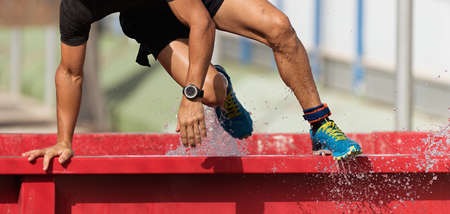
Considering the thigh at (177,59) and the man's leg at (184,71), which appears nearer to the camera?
the man's leg at (184,71)

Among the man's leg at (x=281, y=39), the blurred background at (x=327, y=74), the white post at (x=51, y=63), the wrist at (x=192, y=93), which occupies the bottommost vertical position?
the wrist at (x=192, y=93)

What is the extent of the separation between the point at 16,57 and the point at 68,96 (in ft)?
57.0

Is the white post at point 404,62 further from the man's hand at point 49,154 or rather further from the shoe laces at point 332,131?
the man's hand at point 49,154

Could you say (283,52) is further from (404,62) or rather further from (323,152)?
(404,62)

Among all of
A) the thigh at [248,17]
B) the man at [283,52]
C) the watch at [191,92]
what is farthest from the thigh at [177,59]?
the watch at [191,92]

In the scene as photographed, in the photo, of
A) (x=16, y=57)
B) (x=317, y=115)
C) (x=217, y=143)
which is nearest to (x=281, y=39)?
(x=317, y=115)

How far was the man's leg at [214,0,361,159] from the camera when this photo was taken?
3471 mm

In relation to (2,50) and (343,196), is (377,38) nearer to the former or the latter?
(343,196)

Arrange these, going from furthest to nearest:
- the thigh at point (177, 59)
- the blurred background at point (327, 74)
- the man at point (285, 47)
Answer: the blurred background at point (327, 74), the thigh at point (177, 59), the man at point (285, 47)

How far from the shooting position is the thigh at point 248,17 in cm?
349

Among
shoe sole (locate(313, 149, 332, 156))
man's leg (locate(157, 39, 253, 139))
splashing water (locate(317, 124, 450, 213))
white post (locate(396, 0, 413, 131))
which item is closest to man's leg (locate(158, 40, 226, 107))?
man's leg (locate(157, 39, 253, 139))

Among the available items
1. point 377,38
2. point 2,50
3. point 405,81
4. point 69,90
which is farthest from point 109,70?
point 69,90

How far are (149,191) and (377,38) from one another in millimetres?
8133

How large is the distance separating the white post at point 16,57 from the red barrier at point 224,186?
17668 mm
